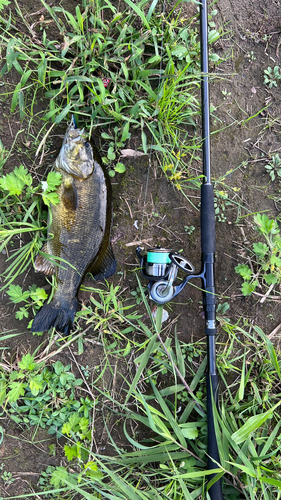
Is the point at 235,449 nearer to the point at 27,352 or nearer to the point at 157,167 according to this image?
A: the point at 27,352

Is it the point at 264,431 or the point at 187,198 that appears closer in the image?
the point at 264,431

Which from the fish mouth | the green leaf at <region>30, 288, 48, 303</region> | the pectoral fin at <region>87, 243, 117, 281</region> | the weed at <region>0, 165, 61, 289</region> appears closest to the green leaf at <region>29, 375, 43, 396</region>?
the green leaf at <region>30, 288, 48, 303</region>

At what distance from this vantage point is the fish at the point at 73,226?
212 cm

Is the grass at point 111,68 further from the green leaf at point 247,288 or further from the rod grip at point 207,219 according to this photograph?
the green leaf at point 247,288

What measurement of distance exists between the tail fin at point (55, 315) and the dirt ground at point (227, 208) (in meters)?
0.19

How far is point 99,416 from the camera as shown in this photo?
234 centimetres

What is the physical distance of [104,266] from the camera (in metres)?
2.28

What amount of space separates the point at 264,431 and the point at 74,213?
80.5 inches

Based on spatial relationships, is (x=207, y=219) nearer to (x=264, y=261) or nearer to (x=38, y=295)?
(x=264, y=261)

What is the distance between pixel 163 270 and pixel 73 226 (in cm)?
69

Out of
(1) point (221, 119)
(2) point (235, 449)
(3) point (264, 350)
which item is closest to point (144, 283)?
(3) point (264, 350)

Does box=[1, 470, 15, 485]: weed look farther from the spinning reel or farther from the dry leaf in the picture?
the dry leaf

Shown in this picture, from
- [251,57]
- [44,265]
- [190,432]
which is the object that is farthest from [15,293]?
[251,57]

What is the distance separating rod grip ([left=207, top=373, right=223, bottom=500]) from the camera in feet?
6.51
